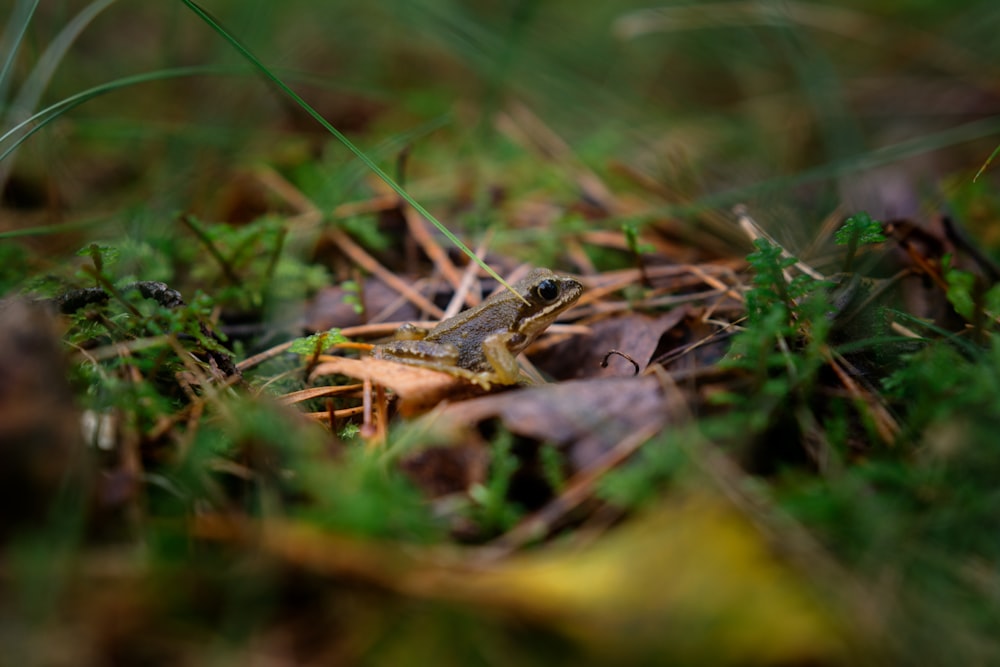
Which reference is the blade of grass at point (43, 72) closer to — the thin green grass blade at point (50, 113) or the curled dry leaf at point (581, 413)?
the thin green grass blade at point (50, 113)

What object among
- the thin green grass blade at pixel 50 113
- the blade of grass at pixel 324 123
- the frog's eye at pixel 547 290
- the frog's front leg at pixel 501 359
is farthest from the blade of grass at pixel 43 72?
the frog's eye at pixel 547 290

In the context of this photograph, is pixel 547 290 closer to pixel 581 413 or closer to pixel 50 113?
pixel 581 413

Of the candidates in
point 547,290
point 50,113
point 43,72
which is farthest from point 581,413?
point 43,72

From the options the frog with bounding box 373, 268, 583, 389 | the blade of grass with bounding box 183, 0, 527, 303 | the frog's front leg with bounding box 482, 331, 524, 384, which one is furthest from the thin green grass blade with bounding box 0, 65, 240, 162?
the frog's front leg with bounding box 482, 331, 524, 384

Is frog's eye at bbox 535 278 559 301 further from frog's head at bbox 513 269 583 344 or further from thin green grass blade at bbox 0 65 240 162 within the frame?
thin green grass blade at bbox 0 65 240 162

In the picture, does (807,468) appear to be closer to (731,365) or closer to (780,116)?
(731,365)

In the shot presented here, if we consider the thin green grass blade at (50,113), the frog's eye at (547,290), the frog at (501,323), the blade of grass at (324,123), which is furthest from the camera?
the frog's eye at (547,290)
